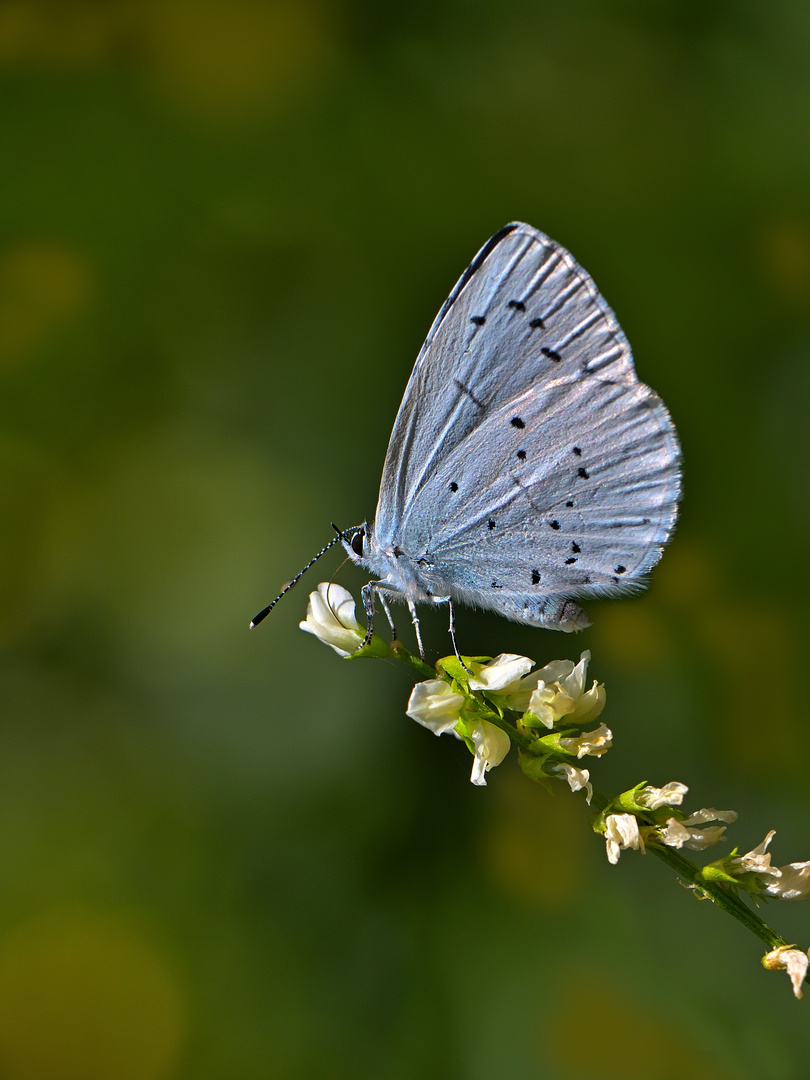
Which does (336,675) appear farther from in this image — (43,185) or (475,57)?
(475,57)

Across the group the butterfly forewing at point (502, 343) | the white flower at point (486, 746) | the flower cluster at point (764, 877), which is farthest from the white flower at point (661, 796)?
the butterfly forewing at point (502, 343)

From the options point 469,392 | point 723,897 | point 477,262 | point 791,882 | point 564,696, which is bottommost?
point 791,882

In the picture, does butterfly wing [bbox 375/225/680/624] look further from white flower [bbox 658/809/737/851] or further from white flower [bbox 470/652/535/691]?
white flower [bbox 658/809/737/851]

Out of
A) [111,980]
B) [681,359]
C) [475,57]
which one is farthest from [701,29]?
[111,980]

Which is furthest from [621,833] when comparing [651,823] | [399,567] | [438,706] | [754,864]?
[399,567]

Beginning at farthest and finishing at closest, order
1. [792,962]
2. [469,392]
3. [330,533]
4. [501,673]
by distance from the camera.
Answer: [330,533], [469,392], [501,673], [792,962]

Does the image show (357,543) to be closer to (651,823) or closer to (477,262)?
(477,262)
